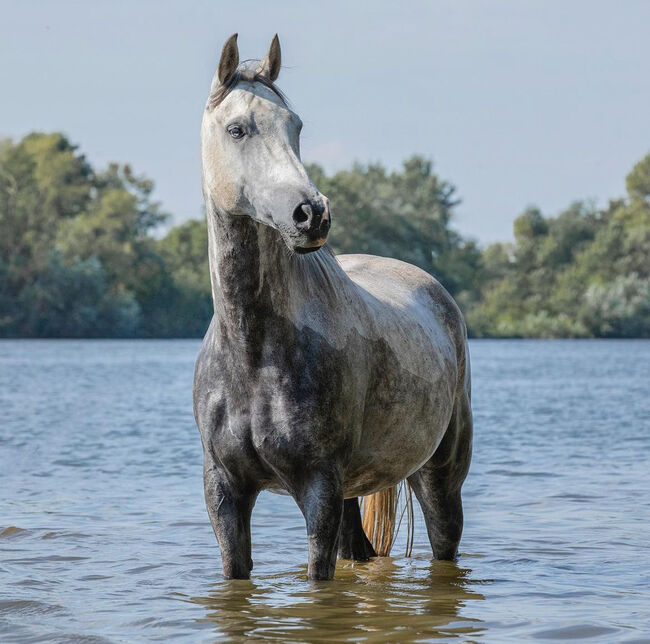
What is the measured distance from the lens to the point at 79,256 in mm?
72875

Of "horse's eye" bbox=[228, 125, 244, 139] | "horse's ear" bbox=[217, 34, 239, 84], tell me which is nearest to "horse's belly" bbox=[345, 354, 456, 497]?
"horse's eye" bbox=[228, 125, 244, 139]

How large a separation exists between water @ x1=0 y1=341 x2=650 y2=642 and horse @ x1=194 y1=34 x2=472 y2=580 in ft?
1.65

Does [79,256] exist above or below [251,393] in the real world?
above

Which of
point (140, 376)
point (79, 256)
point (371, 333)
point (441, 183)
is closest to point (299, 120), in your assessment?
point (371, 333)

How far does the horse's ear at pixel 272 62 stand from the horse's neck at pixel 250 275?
0.65 metres

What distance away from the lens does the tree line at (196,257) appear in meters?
67.3

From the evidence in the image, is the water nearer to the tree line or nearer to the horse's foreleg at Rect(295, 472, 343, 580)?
the horse's foreleg at Rect(295, 472, 343, 580)

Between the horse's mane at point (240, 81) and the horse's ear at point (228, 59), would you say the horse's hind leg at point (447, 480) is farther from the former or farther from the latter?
the horse's ear at point (228, 59)

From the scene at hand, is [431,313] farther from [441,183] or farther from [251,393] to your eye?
[441,183]

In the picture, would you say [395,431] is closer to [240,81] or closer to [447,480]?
[447,480]

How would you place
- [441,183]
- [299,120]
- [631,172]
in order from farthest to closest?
1. [631,172]
2. [441,183]
3. [299,120]

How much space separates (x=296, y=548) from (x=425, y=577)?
4.47 feet

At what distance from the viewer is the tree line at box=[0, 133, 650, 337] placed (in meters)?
67.3

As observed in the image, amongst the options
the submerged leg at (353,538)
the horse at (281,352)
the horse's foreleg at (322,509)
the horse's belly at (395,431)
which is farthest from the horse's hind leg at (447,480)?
the horse's foreleg at (322,509)
